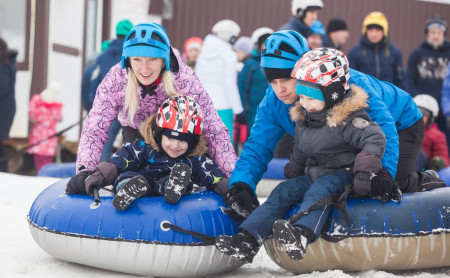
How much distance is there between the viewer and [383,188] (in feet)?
11.7

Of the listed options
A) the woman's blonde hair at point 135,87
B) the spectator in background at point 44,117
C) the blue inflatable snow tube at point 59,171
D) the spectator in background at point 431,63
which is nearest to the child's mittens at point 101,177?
the woman's blonde hair at point 135,87

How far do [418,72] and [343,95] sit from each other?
5011 millimetres

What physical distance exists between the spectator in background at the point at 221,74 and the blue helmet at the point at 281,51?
328 cm

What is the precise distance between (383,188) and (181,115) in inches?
42.7

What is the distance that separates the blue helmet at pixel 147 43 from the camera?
414 centimetres

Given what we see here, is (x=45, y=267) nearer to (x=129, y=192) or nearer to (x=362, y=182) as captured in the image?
(x=129, y=192)

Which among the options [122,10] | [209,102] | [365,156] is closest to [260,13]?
[122,10]

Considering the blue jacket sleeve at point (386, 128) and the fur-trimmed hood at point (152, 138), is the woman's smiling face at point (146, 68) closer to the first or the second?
the fur-trimmed hood at point (152, 138)

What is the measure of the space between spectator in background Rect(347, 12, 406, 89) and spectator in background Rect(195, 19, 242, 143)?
1161mm

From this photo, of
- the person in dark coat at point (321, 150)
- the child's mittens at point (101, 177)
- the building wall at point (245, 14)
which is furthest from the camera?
the building wall at point (245, 14)

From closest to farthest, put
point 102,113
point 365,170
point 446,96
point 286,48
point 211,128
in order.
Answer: point 365,170 < point 286,48 < point 211,128 < point 102,113 < point 446,96

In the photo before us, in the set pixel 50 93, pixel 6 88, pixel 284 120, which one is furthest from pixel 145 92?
pixel 50 93

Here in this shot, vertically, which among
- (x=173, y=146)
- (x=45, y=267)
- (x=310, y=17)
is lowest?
(x=45, y=267)

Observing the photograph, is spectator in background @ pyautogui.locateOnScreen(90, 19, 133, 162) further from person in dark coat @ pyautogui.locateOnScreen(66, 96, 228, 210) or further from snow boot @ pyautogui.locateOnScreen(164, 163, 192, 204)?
snow boot @ pyautogui.locateOnScreen(164, 163, 192, 204)
